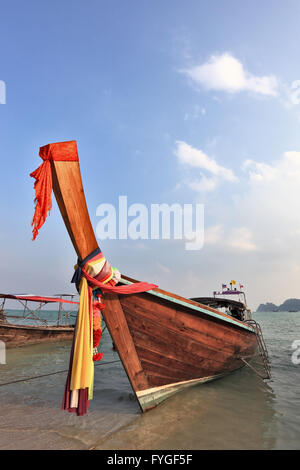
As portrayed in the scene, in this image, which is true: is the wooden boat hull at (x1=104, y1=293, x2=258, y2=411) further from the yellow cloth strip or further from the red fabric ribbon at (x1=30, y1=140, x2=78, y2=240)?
the red fabric ribbon at (x1=30, y1=140, x2=78, y2=240)

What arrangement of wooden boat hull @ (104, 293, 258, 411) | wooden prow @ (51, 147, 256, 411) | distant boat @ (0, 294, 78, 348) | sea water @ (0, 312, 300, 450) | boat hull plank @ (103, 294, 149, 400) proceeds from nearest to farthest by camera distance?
wooden prow @ (51, 147, 256, 411) → sea water @ (0, 312, 300, 450) → boat hull plank @ (103, 294, 149, 400) → wooden boat hull @ (104, 293, 258, 411) → distant boat @ (0, 294, 78, 348)

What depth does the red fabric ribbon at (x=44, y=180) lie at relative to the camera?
120 inches

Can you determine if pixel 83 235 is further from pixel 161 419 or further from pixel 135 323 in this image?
pixel 161 419

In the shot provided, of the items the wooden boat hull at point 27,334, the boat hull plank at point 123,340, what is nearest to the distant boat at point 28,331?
the wooden boat hull at point 27,334

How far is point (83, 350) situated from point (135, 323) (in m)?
1.32

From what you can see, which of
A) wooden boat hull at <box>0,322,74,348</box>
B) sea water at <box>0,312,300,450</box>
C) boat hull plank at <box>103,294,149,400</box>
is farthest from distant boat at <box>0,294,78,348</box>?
boat hull plank at <box>103,294,149,400</box>

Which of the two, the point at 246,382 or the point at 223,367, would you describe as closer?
the point at 223,367

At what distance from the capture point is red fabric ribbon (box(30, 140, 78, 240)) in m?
3.04

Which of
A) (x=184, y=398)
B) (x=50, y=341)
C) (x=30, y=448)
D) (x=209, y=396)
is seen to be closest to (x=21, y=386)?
(x=30, y=448)

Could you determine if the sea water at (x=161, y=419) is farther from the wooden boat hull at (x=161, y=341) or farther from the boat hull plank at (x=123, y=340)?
the boat hull plank at (x=123, y=340)

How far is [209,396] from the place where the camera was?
17.8 ft

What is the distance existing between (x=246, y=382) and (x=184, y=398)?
3.03 m
